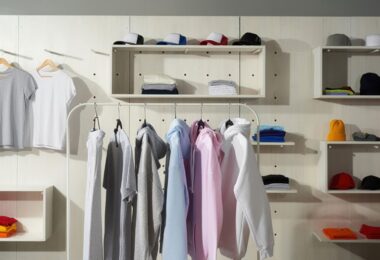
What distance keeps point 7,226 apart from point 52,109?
921mm

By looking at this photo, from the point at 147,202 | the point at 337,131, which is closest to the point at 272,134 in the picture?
the point at 337,131

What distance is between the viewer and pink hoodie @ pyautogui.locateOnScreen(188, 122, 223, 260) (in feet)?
7.76

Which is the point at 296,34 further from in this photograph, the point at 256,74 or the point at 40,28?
the point at 40,28

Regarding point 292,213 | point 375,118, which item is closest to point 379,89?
point 375,118

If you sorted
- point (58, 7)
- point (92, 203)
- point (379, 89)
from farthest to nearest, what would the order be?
1. point (58, 7)
2. point (379, 89)
3. point (92, 203)

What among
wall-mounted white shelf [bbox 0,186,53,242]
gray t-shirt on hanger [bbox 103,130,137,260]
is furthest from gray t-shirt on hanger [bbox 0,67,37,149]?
gray t-shirt on hanger [bbox 103,130,137,260]

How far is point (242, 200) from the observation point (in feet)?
7.63

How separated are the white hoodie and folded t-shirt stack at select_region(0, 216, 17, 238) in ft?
5.46

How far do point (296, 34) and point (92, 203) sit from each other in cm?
213

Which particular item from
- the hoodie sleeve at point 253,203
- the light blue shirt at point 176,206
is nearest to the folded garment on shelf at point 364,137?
the hoodie sleeve at point 253,203

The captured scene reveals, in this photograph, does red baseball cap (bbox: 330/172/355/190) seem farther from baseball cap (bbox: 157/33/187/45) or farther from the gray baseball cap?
baseball cap (bbox: 157/33/187/45)

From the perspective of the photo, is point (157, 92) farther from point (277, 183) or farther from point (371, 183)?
point (371, 183)

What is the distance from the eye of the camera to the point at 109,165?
253 cm

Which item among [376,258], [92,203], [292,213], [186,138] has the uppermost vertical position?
[186,138]
